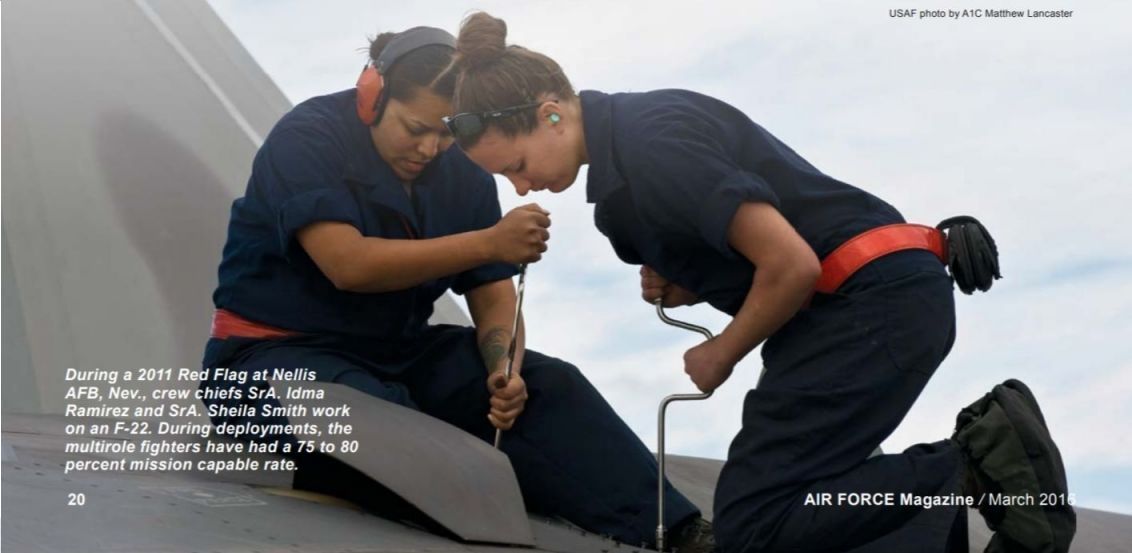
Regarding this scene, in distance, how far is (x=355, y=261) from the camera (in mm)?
2207

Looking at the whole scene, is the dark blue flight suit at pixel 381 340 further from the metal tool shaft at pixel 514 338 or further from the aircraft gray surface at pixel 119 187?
the aircraft gray surface at pixel 119 187

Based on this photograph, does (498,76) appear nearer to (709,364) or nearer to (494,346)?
(709,364)

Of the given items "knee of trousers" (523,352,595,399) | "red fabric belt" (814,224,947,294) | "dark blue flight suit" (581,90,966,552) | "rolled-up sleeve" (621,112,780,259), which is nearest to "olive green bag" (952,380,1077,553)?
"dark blue flight suit" (581,90,966,552)

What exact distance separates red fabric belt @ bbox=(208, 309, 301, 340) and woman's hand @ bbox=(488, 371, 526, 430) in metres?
0.34

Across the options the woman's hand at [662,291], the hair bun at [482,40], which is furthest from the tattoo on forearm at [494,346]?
the hair bun at [482,40]

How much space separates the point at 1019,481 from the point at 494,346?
0.92 metres

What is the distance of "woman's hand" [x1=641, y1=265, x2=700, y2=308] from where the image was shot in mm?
2250

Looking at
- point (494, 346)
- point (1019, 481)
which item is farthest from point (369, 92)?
point (1019, 481)

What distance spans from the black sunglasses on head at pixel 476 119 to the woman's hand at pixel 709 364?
0.41 meters

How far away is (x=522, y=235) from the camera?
83.5 inches

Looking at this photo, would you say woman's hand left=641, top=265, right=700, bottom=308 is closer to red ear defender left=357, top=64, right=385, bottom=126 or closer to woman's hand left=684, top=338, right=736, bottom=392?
woman's hand left=684, top=338, right=736, bottom=392

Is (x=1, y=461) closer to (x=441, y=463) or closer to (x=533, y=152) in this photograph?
(x=441, y=463)

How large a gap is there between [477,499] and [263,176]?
699mm

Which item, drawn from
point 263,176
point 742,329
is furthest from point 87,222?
point 742,329
